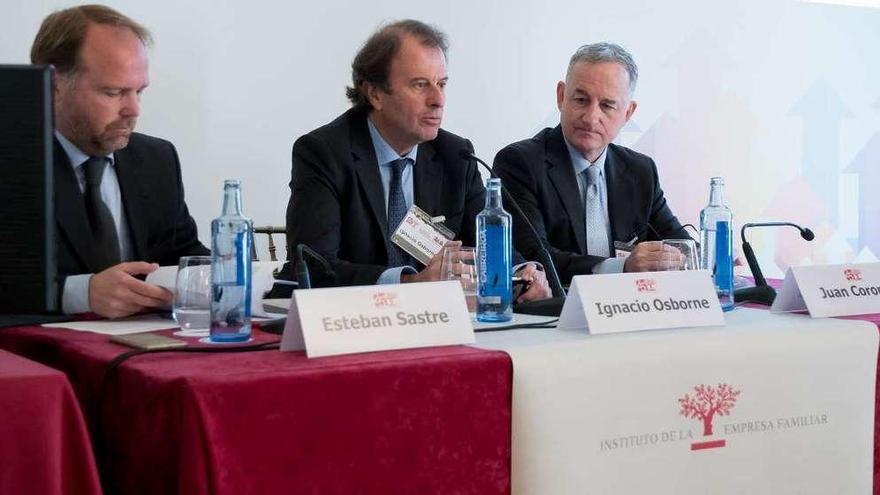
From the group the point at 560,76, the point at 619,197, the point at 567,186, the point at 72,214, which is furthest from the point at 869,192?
the point at 72,214

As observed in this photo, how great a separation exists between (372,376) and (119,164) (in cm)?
131

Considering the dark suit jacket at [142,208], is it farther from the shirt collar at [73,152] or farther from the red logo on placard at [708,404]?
the red logo on placard at [708,404]

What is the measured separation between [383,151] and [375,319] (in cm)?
137

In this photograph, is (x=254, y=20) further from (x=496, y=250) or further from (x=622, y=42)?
(x=496, y=250)

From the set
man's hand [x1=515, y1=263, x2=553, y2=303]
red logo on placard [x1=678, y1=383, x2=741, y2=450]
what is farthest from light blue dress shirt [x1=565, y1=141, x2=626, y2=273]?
red logo on placard [x1=678, y1=383, x2=741, y2=450]

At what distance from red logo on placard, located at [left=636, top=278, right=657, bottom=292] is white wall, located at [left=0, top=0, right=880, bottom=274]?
7.88ft

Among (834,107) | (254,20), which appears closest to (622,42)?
(834,107)

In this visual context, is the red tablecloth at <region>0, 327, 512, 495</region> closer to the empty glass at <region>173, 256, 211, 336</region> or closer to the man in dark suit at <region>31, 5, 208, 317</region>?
the empty glass at <region>173, 256, 211, 336</region>

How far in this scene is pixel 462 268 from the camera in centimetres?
188

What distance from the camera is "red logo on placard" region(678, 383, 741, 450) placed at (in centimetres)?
156

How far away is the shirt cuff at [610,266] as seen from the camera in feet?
8.69

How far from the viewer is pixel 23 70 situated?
124 centimetres

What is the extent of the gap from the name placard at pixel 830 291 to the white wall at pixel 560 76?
93.2 inches

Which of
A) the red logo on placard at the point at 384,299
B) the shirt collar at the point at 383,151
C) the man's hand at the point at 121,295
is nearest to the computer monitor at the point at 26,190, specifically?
the red logo on placard at the point at 384,299
